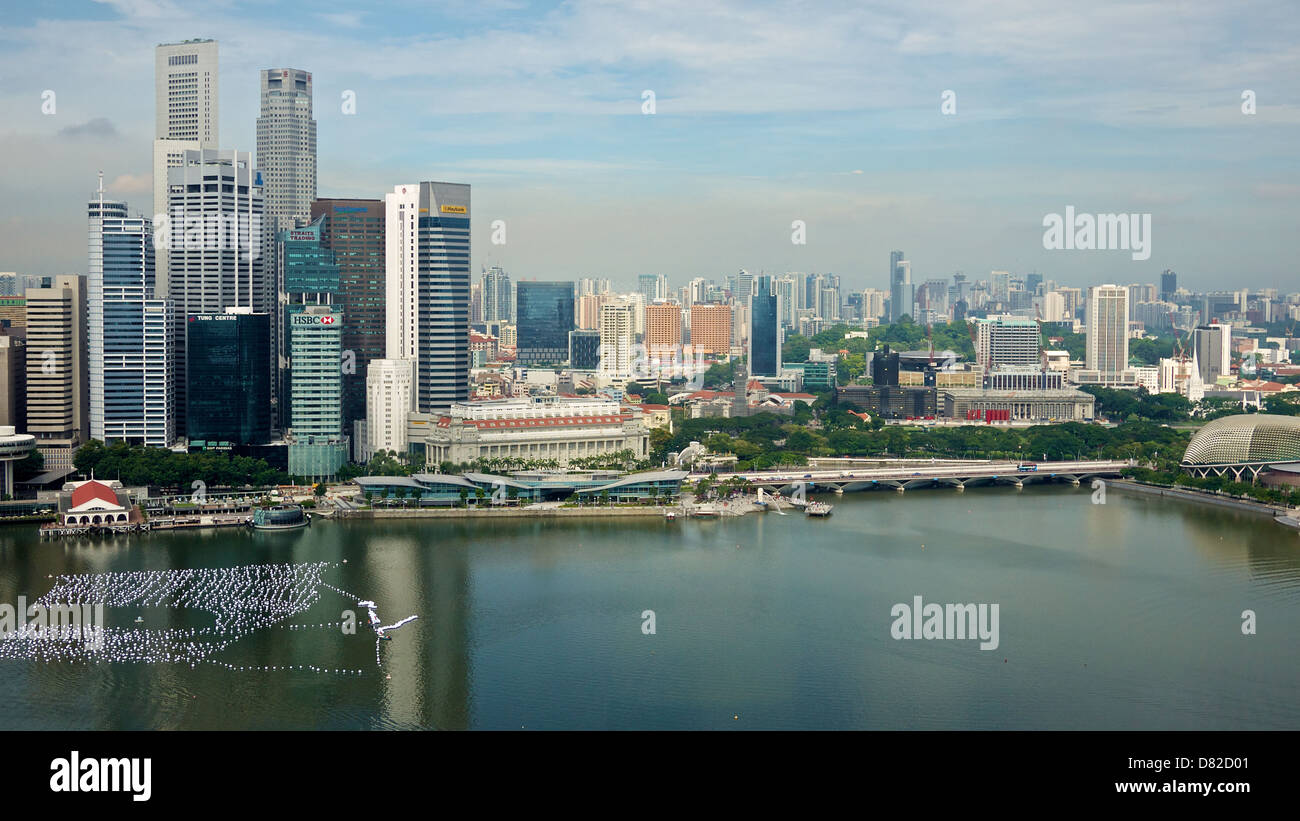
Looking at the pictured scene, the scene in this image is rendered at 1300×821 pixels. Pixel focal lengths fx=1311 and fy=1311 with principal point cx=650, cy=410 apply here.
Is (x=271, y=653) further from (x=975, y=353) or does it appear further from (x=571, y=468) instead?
(x=975, y=353)

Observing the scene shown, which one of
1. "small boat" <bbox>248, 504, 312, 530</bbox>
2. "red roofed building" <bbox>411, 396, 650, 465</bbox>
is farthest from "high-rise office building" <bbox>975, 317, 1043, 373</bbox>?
"small boat" <bbox>248, 504, 312, 530</bbox>

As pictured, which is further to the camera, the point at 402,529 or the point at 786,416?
the point at 786,416

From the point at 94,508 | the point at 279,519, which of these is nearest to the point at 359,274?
the point at 279,519

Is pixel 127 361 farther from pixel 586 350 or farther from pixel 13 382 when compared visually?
pixel 586 350

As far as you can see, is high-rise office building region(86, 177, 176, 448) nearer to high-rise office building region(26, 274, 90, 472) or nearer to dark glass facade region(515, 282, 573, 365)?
high-rise office building region(26, 274, 90, 472)

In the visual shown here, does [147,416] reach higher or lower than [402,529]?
higher

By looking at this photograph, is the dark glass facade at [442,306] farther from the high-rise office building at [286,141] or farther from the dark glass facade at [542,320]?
the dark glass facade at [542,320]

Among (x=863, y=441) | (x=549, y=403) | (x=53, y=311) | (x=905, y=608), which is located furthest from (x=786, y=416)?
(x=905, y=608)

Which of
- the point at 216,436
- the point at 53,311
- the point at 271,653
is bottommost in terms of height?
Result: the point at 271,653
